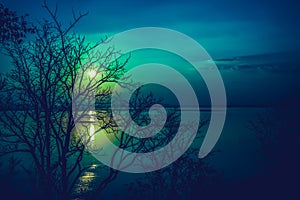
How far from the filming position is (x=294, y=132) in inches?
1550

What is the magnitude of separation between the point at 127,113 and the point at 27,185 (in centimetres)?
2639

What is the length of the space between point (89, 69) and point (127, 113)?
1811 mm

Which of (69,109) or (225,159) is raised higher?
(69,109)

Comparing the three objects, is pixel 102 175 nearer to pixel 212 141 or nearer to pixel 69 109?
pixel 212 141

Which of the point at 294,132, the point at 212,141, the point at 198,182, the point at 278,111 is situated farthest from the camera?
the point at 212,141

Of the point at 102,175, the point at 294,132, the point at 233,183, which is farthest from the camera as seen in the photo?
the point at 294,132

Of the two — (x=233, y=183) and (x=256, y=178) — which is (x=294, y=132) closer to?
(x=256, y=178)

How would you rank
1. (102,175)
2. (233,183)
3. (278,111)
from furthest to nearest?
(102,175)
(233,183)
(278,111)

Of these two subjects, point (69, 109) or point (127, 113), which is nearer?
point (69, 109)

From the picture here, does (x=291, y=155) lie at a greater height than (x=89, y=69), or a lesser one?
lesser

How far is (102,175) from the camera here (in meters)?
36.5

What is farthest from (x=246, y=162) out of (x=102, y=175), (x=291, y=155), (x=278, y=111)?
(x=102, y=175)

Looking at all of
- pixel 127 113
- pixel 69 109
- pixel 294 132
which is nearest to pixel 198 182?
pixel 127 113

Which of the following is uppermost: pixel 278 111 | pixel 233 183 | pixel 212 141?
pixel 278 111
